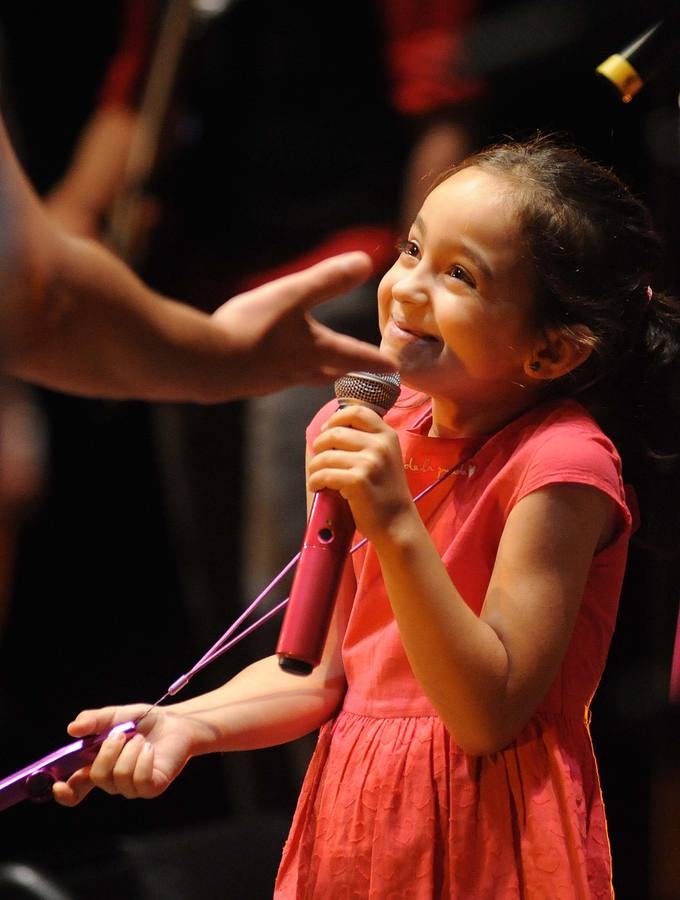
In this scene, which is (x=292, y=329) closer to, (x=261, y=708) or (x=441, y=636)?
(x=441, y=636)

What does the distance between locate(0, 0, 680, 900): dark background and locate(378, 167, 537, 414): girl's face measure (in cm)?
6

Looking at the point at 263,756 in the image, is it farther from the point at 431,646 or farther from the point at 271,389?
the point at 271,389

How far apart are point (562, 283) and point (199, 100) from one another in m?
0.26

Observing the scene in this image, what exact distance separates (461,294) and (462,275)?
0.01 meters

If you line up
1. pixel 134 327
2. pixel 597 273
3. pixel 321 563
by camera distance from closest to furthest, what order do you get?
pixel 134 327 < pixel 321 563 < pixel 597 273

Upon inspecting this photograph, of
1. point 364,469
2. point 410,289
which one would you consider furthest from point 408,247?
point 364,469

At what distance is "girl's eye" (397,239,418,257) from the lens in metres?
0.69

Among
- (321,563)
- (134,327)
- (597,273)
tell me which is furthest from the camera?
(597,273)

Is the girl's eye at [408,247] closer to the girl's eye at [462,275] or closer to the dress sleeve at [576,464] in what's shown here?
the girl's eye at [462,275]

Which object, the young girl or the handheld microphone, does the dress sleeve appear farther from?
the handheld microphone

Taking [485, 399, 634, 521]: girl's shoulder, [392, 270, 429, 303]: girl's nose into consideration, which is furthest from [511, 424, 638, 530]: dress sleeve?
[392, 270, 429, 303]: girl's nose

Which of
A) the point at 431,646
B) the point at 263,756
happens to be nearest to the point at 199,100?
the point at 431,646

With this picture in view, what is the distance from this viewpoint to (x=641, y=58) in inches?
26.3

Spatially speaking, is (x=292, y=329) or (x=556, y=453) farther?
(x=556, y=453)
